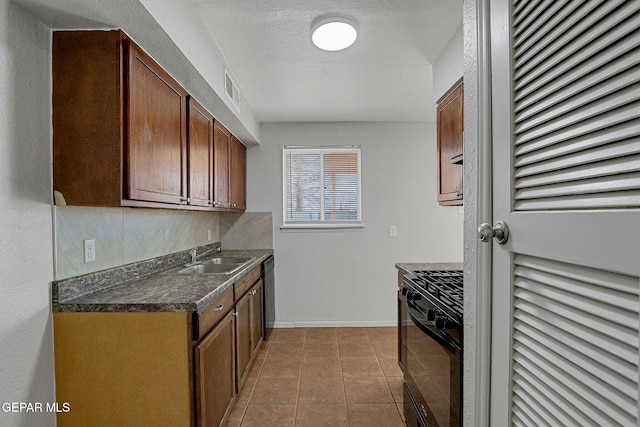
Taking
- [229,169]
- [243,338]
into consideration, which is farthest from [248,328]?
[229,169]

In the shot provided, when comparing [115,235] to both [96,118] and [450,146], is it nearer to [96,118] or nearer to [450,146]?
[96,118]

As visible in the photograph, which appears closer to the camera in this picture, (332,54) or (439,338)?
(439,338)

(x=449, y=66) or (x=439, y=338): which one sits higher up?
(x=449, y=66)

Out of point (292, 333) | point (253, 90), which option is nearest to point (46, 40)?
point (253, 90)

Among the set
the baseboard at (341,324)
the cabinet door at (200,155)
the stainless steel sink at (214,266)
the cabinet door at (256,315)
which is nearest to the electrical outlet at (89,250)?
the cabinet door at (200,155)

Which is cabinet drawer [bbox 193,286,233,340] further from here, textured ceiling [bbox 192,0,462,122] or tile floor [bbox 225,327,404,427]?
textured ceiling [bbox 192,0,462,122]

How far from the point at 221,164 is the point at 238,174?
65 cm

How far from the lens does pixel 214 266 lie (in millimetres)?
3129

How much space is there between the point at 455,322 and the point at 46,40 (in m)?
2.07

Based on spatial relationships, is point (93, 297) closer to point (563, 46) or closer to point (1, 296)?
point (1, 296)

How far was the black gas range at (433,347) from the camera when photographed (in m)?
1.34

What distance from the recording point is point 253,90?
299 centimetres

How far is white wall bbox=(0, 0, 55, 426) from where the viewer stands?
1.29m

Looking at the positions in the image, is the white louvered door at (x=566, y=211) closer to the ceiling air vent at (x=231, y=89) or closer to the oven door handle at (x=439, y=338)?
the oven door handle at (x=439, y=338)
